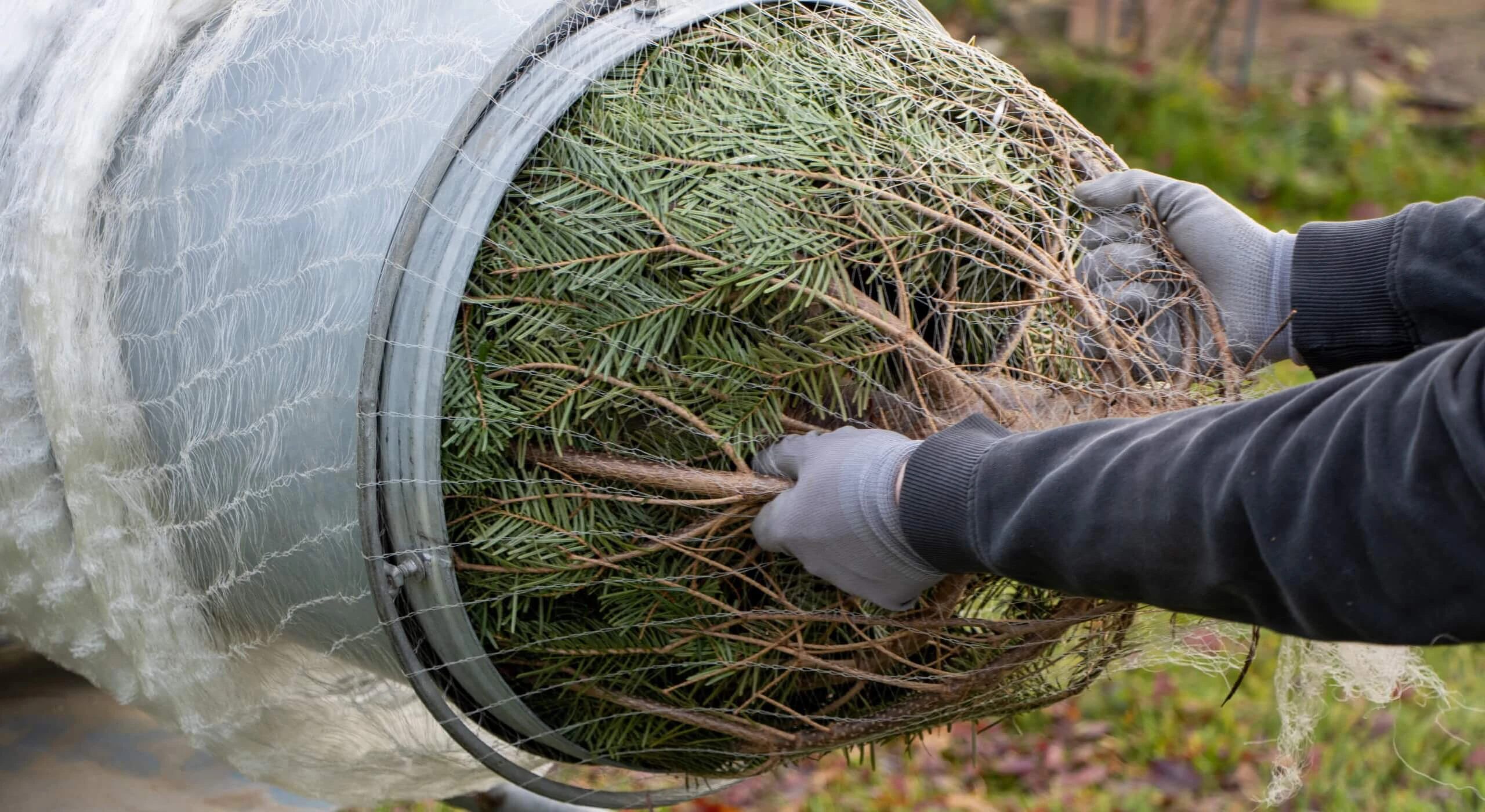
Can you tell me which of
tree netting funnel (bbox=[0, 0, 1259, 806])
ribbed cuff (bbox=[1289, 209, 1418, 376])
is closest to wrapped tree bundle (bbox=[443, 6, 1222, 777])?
tree netting funnel (bbox=[0, 0, 1259, 806])

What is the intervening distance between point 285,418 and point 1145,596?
82 centimetres

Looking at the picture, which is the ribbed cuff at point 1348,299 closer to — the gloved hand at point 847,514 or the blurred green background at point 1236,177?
the blurred green background at point 1236,177

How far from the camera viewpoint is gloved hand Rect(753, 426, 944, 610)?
1.17 metres

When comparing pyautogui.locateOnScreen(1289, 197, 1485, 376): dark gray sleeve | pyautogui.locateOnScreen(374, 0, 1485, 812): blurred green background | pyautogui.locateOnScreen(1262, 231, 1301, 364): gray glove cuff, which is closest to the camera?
pyautogui.locateOnScreen(1289, 197, 1485, 376): dark gray sleeve

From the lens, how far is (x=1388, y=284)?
1.30 m

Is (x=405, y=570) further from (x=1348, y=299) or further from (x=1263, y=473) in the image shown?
(x=1348, y=299)

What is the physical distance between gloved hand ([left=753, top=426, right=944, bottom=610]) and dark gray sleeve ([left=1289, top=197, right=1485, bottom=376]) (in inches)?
18.4

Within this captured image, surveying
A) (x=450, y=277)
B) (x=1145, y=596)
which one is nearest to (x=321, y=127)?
(x=450, y=277)

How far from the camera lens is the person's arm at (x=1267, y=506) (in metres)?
→ 0.91

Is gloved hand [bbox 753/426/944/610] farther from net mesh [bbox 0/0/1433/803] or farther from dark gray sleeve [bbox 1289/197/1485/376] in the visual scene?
dark gray sleeve [bbox 1289/197/1485/376]

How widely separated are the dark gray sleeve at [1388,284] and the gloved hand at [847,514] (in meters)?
0.47

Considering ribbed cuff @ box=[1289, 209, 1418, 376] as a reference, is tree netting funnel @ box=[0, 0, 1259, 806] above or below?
above

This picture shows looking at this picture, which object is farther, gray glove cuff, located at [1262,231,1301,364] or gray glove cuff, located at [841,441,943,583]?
gray glove cuff, located at [1262,231,1301,364]

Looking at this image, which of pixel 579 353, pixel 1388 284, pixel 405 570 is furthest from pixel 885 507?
pixel 1388 284
